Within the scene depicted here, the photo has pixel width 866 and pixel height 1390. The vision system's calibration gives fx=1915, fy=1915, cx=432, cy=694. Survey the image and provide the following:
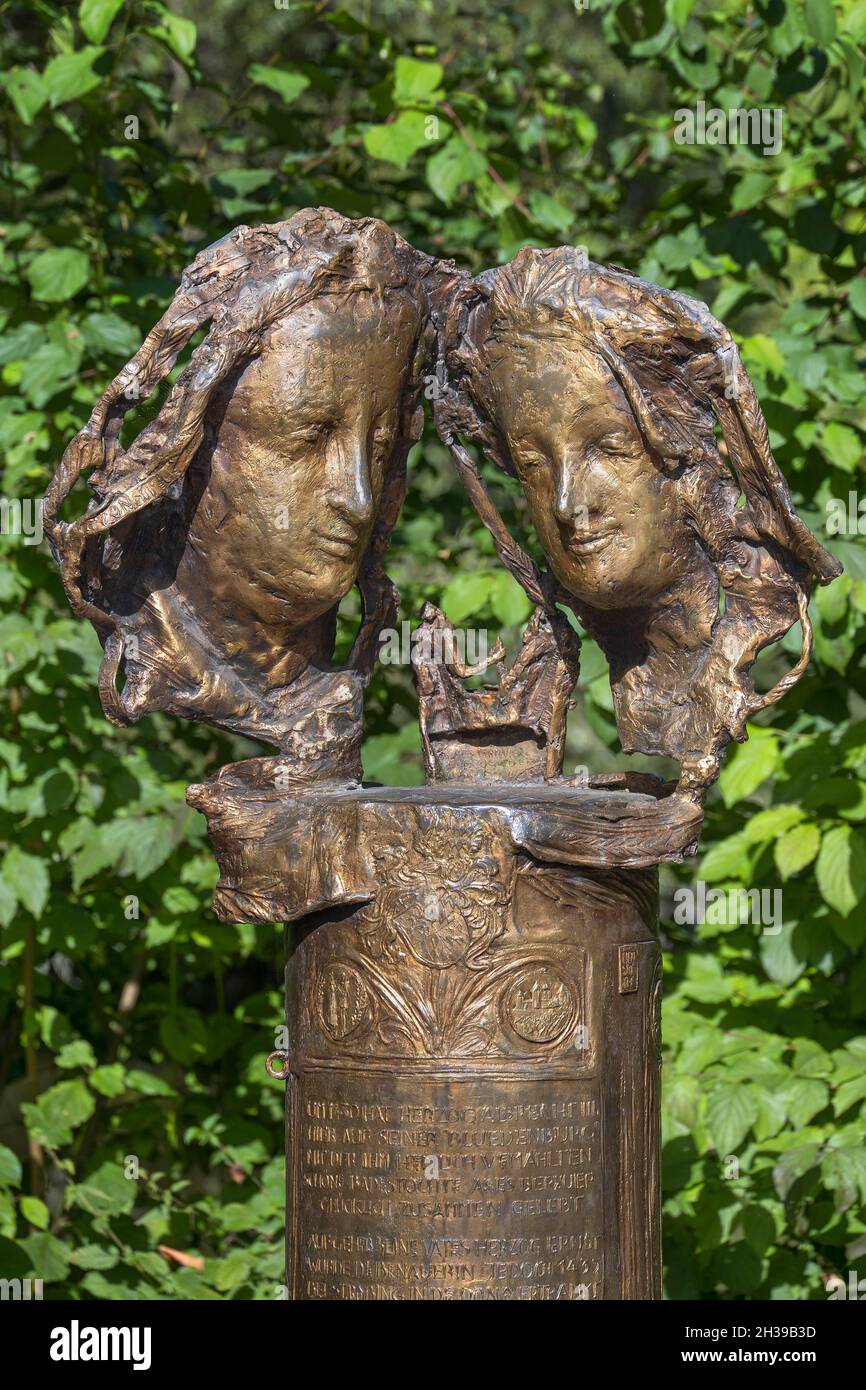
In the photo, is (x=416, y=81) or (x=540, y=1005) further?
(x=416, y=81)

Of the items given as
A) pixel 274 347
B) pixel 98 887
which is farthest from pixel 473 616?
pixel 274 347

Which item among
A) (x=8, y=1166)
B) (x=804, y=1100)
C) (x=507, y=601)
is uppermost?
(x=507, y=601)

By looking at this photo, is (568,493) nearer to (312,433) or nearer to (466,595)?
(312,433)

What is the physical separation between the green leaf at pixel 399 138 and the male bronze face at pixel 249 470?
1174 mm

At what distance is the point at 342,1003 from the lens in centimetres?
358

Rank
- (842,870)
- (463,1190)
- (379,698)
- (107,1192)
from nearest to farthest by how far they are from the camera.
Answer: (463,1190)
(842,870)
(107,1192)
(379,698)

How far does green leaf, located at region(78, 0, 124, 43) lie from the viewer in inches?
183

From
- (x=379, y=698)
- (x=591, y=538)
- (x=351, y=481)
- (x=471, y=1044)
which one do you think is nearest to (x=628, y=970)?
(x=471, y=1044)

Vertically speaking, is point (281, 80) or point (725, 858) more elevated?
point (281, 80)

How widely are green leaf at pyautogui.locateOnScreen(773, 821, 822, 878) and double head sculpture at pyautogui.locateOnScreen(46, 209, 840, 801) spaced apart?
84 cm

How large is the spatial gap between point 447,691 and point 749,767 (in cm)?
113

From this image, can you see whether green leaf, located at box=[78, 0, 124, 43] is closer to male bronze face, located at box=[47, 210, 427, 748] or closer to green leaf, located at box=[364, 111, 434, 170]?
green leaf, located at box=[364, 111, 434, 170]

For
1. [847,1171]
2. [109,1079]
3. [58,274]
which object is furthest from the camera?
[109,1079]

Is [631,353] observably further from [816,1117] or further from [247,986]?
[247,986]
